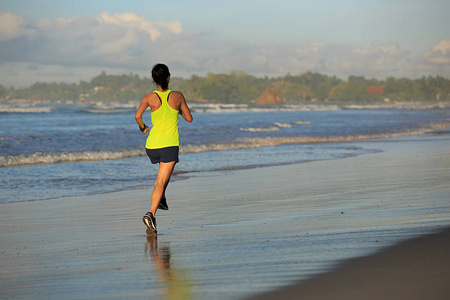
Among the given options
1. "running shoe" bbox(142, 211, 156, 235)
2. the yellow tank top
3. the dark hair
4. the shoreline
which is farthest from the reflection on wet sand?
the dark hair

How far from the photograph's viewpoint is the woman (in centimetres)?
570

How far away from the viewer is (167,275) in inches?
155

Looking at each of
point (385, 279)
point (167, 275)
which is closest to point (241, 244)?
point (167, 275)

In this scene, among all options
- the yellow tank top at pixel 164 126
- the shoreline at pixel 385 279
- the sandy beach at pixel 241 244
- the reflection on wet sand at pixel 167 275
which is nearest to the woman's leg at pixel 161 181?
the yellow tank top at pixel 164 126

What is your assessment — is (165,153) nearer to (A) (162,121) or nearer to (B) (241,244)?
(A) (162,121)

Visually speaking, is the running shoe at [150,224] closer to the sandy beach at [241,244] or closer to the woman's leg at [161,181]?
the sandy beach at [241,244]

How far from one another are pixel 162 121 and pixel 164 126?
0.19 ft

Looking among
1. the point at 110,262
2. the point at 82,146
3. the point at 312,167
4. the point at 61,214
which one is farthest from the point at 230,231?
the point at 82,146

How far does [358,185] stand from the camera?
901 centimetres

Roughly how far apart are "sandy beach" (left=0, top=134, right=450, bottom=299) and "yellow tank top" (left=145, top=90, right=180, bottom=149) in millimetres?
954

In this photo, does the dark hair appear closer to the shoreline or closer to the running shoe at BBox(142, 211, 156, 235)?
the running shoe at BBox(142, 211, 156, 235)

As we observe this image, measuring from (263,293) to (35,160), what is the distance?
13.7 meters

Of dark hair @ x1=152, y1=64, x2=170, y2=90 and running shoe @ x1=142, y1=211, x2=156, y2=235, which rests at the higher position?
dark hair @ x1=152, y1=64, x2=170, y2=90

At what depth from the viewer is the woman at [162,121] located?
5703mm
